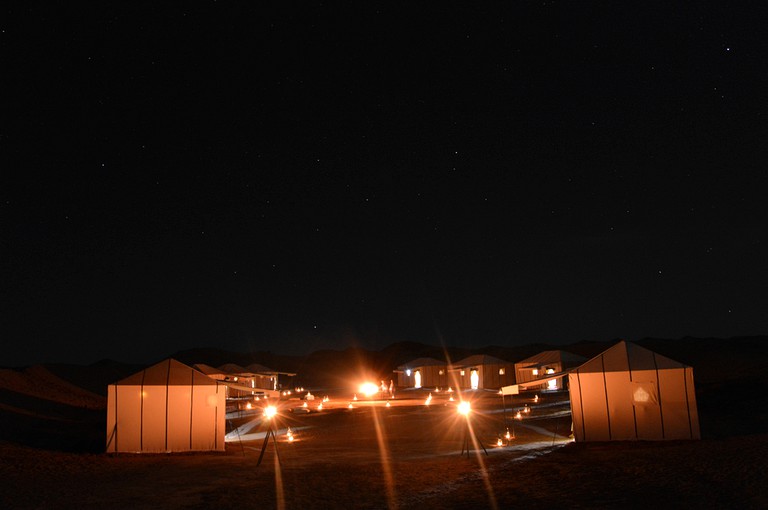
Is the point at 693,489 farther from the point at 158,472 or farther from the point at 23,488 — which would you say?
the point at 23,488

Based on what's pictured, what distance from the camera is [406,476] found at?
14.7 m

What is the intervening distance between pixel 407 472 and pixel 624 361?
28.3 feet

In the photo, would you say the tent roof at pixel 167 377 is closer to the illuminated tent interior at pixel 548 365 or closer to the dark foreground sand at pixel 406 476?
the dark foreground sand at pixel 406 476

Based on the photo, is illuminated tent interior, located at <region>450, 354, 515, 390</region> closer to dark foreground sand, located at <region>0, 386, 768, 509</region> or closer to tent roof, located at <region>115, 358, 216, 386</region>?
dark foreground sand, located at <region>0, 386, 768, 509</region>

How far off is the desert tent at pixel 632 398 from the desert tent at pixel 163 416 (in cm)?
1128

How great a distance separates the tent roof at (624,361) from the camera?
65.2ft

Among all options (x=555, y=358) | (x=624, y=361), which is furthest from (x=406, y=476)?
(x=555, y=358)

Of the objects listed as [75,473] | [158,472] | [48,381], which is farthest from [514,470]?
[48,381]

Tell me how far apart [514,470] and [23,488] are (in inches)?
432

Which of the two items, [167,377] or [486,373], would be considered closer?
[167,377]

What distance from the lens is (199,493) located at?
13367 millimetres

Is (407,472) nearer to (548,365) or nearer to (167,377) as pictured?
(167,377)

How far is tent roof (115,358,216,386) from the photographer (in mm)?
20312

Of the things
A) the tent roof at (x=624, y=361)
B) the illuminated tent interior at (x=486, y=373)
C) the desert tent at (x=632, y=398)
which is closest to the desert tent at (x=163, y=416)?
the desert tent at (x=632, y=398)
